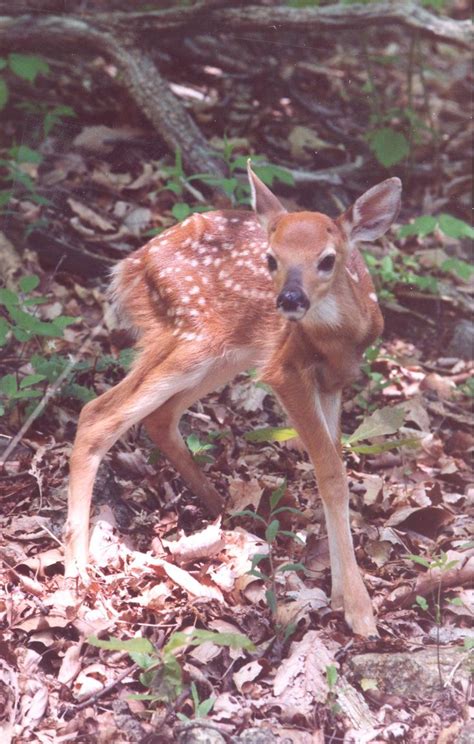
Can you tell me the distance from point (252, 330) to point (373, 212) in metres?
0.89

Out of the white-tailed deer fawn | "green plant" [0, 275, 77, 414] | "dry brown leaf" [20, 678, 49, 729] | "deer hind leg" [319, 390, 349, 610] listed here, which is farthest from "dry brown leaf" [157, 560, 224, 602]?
"green plant" [0, 275, 77, 414]

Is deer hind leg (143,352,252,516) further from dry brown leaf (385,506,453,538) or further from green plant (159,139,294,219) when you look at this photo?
green plant (159,139,294,219)

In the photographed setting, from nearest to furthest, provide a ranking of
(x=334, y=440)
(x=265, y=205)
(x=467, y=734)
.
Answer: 1. (x=467, y=734)
2. (x=265, y=205)
3. (x=334, y=440)

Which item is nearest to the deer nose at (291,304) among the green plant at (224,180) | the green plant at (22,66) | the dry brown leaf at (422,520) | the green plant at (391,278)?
the dry brown leaf at (422,520)

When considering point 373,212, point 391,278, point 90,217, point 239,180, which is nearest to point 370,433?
point 373,212

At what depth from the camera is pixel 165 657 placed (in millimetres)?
3551

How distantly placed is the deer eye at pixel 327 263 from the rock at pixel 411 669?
5.08 feet

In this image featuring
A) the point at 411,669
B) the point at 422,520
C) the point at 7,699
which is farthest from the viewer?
the point at 422,520

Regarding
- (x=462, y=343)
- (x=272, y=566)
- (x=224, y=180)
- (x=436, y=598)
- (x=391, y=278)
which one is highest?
(x=224, y=180)

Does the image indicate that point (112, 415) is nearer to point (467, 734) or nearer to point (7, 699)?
point (7, 699)

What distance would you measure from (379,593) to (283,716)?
3.14ft

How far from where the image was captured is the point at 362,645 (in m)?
4.05

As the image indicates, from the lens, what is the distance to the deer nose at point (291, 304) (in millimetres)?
3949

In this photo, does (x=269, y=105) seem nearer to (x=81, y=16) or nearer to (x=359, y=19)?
(x=359, y=19)
